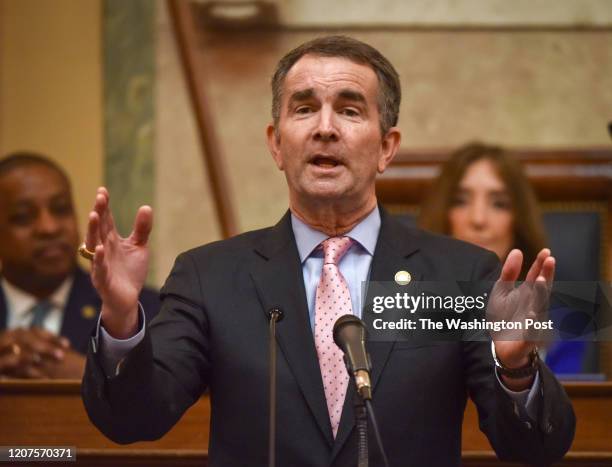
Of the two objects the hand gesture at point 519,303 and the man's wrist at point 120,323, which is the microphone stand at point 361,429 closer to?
the hand gesture at point 519,303

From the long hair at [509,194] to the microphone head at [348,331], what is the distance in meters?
1.84

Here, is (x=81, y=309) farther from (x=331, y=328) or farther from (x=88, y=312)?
(x=331, y=328)

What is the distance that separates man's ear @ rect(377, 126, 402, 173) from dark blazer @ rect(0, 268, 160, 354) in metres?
1.40

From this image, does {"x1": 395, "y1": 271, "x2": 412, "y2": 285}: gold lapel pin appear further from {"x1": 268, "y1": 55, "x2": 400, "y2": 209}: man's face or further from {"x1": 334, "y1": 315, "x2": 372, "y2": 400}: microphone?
{"x1": 334, "y1": 315, "x2": 372, "y2": 400}: microphone

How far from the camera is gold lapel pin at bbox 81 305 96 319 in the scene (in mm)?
3918

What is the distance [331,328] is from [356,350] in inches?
16.0

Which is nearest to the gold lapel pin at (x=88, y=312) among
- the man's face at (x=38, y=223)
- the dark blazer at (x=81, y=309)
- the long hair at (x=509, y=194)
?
the dark blazer at (x=81, y=309)

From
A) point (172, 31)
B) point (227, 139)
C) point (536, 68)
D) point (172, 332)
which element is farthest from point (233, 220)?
point (172, 332)

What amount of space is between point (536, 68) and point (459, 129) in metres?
0.42

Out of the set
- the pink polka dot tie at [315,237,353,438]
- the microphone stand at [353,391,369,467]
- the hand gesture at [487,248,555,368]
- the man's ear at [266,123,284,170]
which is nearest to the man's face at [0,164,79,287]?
the man's ear at [266,123,284,170]

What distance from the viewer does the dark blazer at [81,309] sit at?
3.80 metres

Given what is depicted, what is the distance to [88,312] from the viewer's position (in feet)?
12.9

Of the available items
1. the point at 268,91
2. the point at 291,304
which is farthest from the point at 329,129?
the point at 268,91

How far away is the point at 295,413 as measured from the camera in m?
2.17
